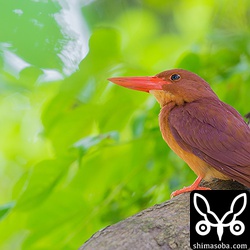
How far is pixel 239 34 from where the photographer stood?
2.39 m

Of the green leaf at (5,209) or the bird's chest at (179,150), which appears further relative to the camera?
the green leaf at (5,209)

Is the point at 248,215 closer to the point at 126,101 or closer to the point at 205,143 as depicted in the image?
the point at 205,143

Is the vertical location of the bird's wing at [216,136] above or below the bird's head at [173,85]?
below

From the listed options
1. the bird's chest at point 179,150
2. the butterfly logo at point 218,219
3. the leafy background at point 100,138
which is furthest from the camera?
the leafy background at point 100,138

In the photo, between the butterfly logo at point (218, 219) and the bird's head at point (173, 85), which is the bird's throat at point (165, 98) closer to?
the bird's head at point (173, 85)

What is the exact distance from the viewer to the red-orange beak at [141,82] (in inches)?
82.6

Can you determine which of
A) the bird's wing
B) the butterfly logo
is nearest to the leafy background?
the bird's wing

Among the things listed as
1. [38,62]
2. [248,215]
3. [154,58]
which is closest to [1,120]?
[154,58]

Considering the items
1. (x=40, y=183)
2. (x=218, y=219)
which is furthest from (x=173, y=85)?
(x=218, y=219)

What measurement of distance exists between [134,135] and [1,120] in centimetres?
134

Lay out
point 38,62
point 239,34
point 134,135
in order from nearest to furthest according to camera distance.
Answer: point 38,62 < point 134,135 < point 239,34

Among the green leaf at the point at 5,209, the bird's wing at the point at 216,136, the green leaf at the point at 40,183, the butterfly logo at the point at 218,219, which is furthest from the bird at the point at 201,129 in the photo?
the green leaf at the point at 5,209

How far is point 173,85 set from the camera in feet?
6.84

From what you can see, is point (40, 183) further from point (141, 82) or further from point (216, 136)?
point (216, 136)
